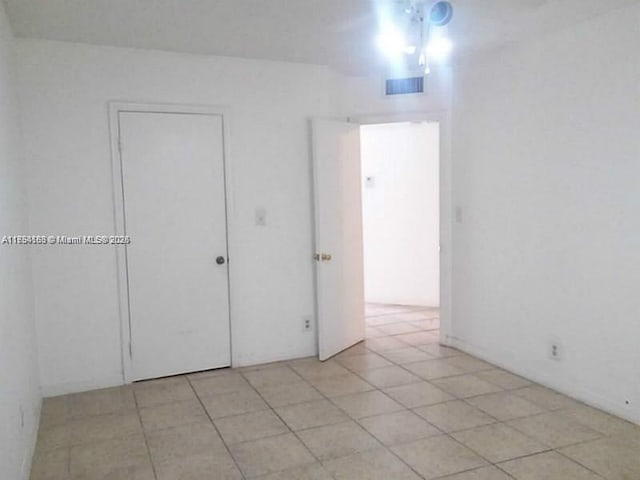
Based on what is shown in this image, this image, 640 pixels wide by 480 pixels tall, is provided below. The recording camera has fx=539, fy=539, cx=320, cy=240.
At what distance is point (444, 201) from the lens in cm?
470

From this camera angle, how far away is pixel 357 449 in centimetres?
290

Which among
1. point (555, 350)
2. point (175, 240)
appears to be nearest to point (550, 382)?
point (555, 350)

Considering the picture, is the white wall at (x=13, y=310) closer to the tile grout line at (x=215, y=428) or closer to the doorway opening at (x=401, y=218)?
the tile grout line at (x=215, y=428)

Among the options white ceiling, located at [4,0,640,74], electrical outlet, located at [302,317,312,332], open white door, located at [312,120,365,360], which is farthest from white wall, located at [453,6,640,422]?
electrical outlet, located at [302,317,312,332]

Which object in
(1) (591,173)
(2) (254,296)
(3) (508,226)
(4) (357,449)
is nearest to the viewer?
(4) (357,449)

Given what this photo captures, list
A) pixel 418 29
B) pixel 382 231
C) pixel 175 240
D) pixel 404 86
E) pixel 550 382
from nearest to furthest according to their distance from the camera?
pixel 418 29 < pixel 550 382 < pixel 175 240 < pixel 404 86 < pixel 382 231

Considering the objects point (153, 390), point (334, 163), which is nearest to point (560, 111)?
point (334, 163)

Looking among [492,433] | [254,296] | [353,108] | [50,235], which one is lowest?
[492,433]

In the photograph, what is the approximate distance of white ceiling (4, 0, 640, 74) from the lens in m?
2.99

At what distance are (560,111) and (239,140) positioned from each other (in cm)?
231

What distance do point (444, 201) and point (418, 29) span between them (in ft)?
6.10

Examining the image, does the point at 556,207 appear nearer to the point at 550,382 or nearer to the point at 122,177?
the point at 550,382

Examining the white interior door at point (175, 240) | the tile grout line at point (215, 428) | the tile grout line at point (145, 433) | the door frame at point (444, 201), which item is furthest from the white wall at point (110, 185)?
the door frame at point (444, 201)

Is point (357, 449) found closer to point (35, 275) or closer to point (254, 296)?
point (254, 296)
